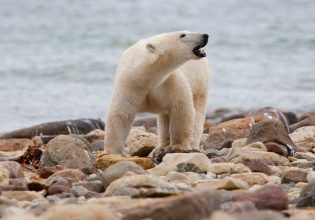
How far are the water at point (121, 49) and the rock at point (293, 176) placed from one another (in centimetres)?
690

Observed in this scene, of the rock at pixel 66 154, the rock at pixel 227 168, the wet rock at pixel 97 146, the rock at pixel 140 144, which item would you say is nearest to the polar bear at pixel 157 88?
the rock at pixel 140 144

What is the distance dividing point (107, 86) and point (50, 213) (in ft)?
43.5

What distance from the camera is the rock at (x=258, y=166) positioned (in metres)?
7.48

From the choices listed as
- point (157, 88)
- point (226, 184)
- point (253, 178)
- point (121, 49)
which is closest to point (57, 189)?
point (226, 184)

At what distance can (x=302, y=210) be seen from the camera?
18.6ft

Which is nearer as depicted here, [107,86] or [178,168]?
[178,168]

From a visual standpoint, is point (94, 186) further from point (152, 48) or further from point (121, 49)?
point (121, 49)

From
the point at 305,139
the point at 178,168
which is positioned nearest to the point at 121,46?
the point at 305,139

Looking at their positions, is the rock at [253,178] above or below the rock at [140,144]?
above

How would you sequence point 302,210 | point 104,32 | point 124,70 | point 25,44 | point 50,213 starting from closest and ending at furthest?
point 50,213 < point 302,210 < point 124,70 < point 25,44 < point 104,32

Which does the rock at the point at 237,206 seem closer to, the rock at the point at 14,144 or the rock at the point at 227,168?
the rock at the point at 227,168

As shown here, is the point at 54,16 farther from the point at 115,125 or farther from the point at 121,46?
the point at 115,125

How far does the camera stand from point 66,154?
801 cm

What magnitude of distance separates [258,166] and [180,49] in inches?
64.8
